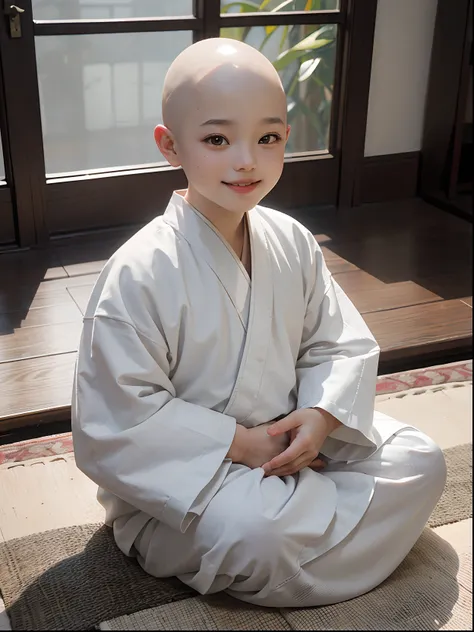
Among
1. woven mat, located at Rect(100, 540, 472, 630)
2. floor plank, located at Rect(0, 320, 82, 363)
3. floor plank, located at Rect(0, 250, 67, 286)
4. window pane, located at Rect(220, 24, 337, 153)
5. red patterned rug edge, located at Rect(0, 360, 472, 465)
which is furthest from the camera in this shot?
window pane, located at Rect(220, 24, 337, 153)

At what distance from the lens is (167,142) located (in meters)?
1.31

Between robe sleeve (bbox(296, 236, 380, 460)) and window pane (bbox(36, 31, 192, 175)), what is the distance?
1.46m

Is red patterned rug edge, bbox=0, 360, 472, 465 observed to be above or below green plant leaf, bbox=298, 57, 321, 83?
below

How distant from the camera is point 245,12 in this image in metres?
2.79

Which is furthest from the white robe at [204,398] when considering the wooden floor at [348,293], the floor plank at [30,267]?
the floor plank at [30,267]

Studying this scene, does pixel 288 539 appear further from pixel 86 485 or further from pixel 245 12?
pixel 245 12

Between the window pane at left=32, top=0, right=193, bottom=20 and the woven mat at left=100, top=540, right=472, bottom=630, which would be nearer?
the woven mat at left=100, top=540, right=472, bottom=630

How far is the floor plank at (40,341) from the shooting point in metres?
2.04

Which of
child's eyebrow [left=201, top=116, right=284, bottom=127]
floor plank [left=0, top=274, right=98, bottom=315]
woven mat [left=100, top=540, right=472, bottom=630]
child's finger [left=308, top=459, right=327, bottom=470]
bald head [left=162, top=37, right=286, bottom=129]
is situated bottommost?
floor plank [left=0, top=274, right=98, bottom=315]

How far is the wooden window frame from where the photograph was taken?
253cm

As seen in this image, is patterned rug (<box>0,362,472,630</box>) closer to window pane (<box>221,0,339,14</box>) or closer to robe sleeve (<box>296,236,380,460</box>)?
robe sleeve (<box>296,236,380,460</box>)

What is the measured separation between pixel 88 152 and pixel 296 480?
1722 mm

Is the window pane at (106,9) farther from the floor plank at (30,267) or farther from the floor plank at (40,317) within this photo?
the floor plank at (40,317)

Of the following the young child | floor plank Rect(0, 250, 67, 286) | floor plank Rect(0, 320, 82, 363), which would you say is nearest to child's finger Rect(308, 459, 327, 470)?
the young child
